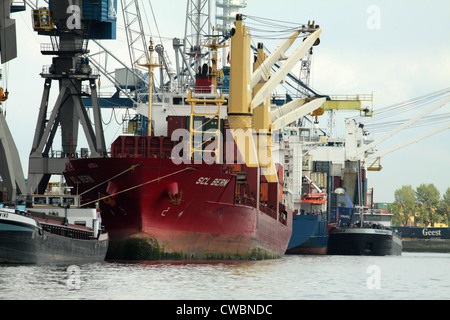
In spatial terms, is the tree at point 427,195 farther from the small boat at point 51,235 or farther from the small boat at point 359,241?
the small boat at point 51,235

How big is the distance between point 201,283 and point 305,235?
133 feet

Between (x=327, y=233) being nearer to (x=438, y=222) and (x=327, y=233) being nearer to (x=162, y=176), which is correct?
(x=162, y=176)

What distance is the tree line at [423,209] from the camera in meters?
152

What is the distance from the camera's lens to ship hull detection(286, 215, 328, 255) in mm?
70250

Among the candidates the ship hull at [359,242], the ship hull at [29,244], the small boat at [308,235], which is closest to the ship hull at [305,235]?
the small boat at [308,235]

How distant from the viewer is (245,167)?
169 feet

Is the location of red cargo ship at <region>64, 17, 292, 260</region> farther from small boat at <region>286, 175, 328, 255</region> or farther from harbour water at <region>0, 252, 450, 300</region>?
small boat at <region>286, 175, 328, 255</region>

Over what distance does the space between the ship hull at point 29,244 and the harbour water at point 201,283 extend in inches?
25.3

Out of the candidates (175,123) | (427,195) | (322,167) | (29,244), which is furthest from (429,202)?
(29,244)

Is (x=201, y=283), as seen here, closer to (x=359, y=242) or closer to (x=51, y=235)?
(x=51, y=235)

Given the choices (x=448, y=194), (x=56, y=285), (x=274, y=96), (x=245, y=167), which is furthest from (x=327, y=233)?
(x=448, y=194)

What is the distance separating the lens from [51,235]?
1393 inches

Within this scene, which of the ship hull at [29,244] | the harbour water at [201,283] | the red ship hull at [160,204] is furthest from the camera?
the red ship hull at [160,204]
